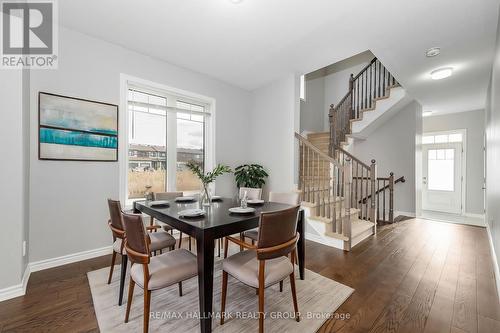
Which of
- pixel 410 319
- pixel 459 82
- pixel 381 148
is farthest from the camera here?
pixel 381 148

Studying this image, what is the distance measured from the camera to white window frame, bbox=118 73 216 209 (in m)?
3.04

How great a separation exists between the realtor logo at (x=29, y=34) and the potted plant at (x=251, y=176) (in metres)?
3.14

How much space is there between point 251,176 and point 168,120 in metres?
1.85

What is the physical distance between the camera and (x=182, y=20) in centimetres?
254

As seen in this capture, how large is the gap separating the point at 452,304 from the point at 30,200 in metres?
4.44

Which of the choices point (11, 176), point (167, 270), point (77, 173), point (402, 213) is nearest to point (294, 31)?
point (167, 270)

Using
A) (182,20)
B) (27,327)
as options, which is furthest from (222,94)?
(27,327)

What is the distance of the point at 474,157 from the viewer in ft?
19.0

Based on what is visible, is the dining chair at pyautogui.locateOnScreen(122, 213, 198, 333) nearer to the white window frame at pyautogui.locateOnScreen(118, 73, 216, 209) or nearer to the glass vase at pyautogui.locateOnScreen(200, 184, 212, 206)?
the glass vase at pyautogui.locateOnScreen(200, 184, 212, 206)

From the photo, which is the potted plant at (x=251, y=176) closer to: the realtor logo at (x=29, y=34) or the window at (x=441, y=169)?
the realtor logo at (x=29, y=34)

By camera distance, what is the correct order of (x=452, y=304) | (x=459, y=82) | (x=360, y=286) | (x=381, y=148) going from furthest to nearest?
1. (x=381, y=148)
2. (x=459, y=82)
3. (x=360, y=286)
4. (x=452, y=304)

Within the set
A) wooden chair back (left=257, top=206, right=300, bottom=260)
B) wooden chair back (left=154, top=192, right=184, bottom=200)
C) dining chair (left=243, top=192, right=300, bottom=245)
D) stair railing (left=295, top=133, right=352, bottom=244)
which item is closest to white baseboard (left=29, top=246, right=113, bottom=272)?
wooden chair back (left=154, top=192, right=184, bottom=200)

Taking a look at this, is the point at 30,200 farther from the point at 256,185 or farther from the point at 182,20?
the point at 256,185

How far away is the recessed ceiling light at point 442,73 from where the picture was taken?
3.46 metres
